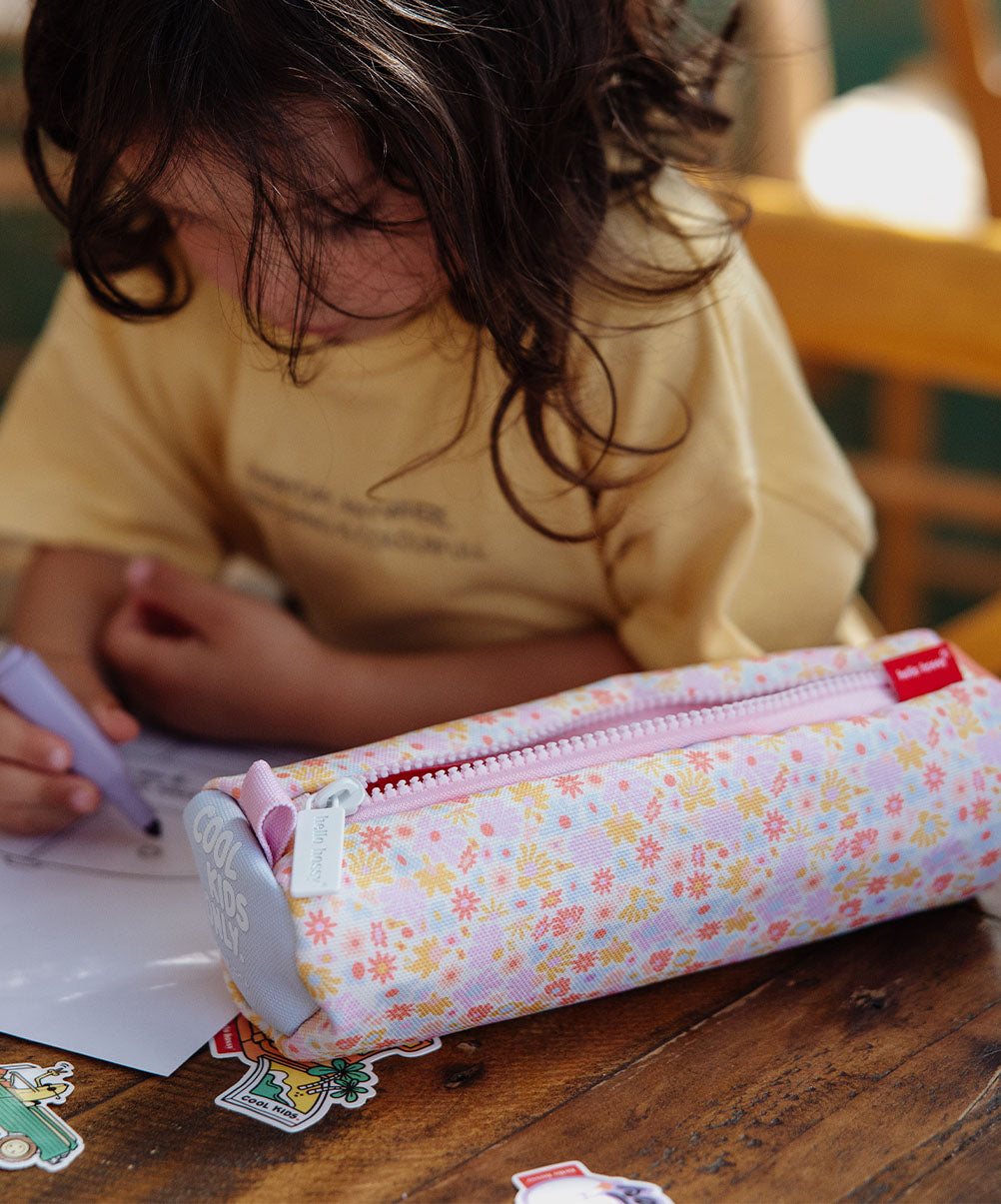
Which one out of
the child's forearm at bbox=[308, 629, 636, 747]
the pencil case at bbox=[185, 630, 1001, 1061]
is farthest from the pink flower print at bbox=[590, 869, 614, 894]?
the child's forearm at bbox=[308, 629, 636, 747]

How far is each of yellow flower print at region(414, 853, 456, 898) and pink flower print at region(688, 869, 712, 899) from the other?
9cm

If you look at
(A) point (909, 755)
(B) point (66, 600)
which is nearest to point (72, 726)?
(B) point (66, 600)

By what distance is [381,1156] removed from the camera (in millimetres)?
436

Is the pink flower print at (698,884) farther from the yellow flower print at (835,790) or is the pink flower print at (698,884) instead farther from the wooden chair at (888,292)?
the wooden chair at (888,292)

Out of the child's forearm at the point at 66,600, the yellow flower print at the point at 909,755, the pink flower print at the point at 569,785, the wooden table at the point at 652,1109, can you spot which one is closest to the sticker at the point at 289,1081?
the wooden table at the point at 652,1109

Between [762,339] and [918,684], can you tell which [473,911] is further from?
[762,339]

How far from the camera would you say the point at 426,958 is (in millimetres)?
447

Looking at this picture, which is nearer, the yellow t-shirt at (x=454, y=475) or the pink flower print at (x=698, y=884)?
the pink flower print at (x=698, y=884)

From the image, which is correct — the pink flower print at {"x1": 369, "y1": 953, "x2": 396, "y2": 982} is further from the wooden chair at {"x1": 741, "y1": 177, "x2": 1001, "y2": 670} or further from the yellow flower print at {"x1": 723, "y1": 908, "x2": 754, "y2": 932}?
the wooden chair at {"x1": 741, "y1": 177, "x2": 1001, "y2": 670}

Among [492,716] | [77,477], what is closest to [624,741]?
[492,716]

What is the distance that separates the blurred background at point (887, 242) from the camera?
846mm

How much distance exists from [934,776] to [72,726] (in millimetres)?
390

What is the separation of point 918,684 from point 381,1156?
29cm

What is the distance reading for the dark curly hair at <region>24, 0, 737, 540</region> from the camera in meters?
0.48
